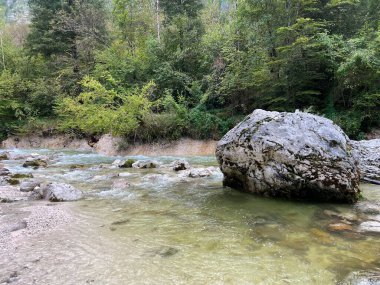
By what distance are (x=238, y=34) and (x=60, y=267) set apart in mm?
20390

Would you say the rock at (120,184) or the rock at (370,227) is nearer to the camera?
the rock at (370,227)

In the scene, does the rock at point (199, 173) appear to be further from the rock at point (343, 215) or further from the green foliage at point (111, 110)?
the green foliage at point (111, 110)

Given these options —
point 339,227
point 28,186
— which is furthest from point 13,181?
point 339,227

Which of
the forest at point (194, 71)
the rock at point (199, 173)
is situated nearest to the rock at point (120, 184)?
the rock at point (199, 173)

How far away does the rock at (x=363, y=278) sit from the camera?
3345mm

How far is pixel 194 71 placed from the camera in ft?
74.2

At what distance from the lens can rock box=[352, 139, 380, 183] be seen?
346 inches

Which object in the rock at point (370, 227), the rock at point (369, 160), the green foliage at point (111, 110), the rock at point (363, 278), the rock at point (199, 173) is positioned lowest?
the rock at point (199, 173)

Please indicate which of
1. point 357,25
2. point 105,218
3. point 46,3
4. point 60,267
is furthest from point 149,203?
point 46,3

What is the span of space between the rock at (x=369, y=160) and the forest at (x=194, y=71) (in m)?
6.49

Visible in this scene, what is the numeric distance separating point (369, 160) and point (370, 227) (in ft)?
15.9

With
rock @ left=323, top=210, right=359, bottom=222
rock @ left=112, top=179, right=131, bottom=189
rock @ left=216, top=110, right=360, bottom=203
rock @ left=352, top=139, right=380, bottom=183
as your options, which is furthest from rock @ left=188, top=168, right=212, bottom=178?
rock @ left=323, top=210, right=359, bottom=222

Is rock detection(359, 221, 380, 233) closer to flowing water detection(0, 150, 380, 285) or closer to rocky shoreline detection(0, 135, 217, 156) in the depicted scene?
flowing water detection(0, 150, 380, 285)

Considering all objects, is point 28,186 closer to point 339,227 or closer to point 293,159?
point 293,159
